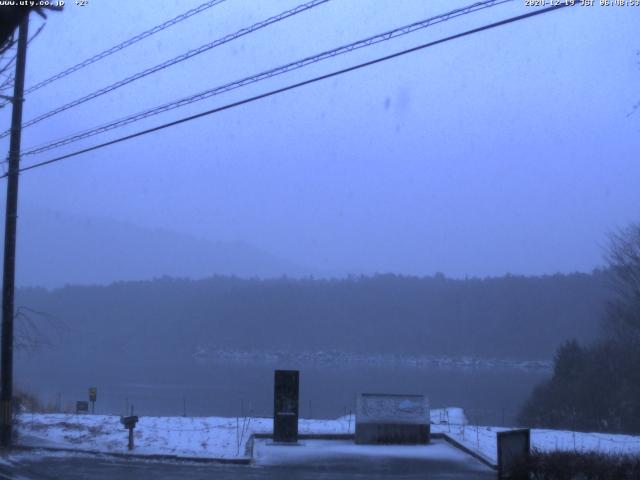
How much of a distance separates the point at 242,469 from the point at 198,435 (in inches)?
157

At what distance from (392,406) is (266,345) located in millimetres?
56213

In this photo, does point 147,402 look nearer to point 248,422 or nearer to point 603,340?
point 248,422

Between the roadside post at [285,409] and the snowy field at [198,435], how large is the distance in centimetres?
85

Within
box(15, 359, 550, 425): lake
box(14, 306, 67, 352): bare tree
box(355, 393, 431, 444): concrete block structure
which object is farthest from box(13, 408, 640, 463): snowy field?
box(15, 359, 550, 425): lake

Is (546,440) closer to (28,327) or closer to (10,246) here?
(10,246)

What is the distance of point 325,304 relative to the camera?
253 ft

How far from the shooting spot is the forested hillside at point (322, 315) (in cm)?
6259

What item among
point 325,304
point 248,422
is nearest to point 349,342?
point 325,304

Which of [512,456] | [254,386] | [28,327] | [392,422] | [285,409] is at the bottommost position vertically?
[254,386]

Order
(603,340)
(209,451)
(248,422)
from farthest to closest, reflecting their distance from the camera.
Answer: (603,340), (248,422), (209,451)

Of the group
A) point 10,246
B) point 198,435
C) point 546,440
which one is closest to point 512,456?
point 546,440

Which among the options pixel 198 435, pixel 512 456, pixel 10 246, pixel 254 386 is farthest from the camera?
pixel 254 386

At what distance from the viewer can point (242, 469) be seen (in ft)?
48.5

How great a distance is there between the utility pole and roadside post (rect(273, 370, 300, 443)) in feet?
19.1
